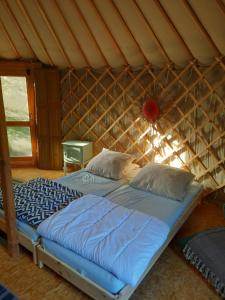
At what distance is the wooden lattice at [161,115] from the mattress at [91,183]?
0.78 meters

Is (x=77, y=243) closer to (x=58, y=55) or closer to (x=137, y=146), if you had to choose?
(x=137, y=146)

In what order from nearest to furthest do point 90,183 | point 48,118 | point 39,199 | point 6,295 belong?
point 6,295, point 39,199, point 90,183, point 48,118

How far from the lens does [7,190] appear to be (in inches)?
81.3

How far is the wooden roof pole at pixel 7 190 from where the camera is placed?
197 cm

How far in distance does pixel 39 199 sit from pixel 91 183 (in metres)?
0.78

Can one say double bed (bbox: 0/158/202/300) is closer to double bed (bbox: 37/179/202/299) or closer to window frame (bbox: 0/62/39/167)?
double bed (bbox: 37/179/202/299)

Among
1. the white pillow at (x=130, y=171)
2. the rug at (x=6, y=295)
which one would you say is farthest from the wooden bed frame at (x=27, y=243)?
the white pillow at (x=130, y=171)

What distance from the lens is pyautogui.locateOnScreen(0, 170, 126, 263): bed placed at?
2.15 metres

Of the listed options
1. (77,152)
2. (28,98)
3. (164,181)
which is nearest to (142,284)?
(164,181)

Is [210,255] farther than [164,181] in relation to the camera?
No

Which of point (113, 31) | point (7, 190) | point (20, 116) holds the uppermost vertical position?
point (113, 31)

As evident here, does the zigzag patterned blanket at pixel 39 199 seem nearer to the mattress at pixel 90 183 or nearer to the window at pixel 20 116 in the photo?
the mattress at pixel 90 183

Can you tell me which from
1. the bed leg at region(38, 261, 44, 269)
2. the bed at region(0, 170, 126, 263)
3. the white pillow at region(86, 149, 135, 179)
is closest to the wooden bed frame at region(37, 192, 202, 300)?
the bed leg at region(38, 261, 44, 269)

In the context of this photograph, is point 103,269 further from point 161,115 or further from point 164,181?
point 161,115
